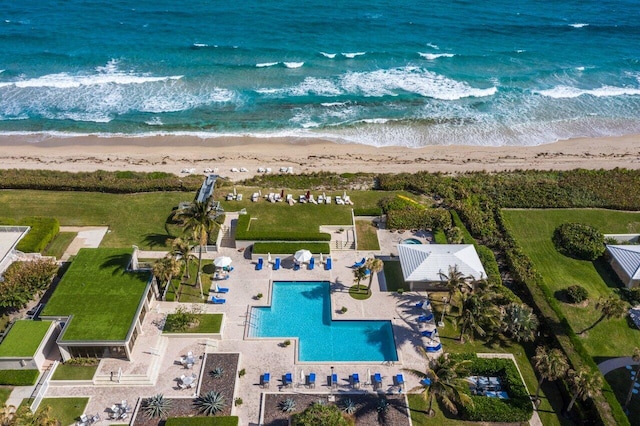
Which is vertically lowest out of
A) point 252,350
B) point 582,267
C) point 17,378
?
point 17,378

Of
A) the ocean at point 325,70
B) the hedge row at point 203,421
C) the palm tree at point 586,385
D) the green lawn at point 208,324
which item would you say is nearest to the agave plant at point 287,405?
the hedge row at point 203,421

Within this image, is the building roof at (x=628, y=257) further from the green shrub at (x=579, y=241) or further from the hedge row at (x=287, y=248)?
the hedge row at (x=287, y=248)

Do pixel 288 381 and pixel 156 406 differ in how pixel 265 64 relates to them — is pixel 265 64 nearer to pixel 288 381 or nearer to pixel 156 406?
pixel 288 381

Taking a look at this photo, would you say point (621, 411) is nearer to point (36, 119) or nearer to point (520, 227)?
point (520, 227)

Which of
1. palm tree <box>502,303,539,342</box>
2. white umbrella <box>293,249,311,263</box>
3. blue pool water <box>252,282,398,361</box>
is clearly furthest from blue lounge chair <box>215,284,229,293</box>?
palm tree <box>502,303,539,342</box>

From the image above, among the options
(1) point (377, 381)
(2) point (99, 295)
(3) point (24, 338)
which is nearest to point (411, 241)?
(1) point (377, 381)
